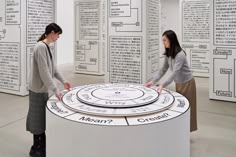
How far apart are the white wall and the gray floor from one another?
188 inches

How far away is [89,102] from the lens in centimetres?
206

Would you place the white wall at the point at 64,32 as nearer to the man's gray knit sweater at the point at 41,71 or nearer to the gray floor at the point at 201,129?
the gray floor at the point at 201,129

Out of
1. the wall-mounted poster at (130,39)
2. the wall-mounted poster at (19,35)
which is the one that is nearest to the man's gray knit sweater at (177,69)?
the wall-mounted poster at (130,39)

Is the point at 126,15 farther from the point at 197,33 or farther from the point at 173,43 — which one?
the point at 197,33

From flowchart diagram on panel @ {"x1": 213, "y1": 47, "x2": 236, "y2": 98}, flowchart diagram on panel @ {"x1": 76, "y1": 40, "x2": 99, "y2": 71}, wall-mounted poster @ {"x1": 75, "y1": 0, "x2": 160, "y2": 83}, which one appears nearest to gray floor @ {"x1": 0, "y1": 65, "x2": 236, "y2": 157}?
flowchart diagram on panel @ {"x1": 213, "y1": 47, "x2": 236, "y2": 98}

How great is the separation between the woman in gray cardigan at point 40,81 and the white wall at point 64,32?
24.2 feet

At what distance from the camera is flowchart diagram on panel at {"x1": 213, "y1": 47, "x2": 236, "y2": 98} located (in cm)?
494

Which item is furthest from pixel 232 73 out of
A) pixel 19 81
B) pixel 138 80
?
pixel 19 81

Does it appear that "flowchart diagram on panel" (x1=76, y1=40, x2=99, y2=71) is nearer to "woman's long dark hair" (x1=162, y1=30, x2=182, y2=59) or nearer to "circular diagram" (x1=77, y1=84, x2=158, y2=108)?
"woman's long dark hair" (x1=162, y1=30, x2=182, y2=59)

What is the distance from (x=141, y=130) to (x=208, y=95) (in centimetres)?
415

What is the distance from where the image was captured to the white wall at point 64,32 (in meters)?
9.95

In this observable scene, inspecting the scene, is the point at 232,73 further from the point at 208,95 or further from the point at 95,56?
the point at 95,56

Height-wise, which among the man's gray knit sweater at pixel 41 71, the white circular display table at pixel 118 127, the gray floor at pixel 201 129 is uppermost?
the man's gray knit sweater at pixel 41 71

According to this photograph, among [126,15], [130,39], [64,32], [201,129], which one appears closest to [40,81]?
[201,129]
